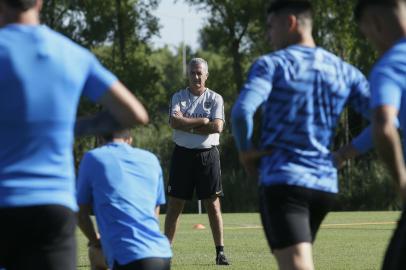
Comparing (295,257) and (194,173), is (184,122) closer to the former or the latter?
(194,173)

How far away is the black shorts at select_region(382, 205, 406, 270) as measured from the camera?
4.96 metres

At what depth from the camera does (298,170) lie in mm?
5918

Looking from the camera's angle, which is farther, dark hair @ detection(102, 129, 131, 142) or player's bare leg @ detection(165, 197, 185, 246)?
player's bare leg @ detection(165, 197, 185, 246)

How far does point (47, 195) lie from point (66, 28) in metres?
41.2

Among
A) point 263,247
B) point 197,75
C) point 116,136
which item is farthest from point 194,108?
point 116,136

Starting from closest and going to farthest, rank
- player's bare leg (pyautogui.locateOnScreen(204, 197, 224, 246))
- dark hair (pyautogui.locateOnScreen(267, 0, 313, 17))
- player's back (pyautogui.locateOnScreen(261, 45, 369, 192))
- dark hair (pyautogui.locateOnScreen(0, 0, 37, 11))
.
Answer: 1. dark hair (pyautogui.locateOnScreen(0, 0, 37, 11))
2. player's back (pyautogui.locateOnScreen(261, 45, 369, 192))
3. dark hair (pyautogui.locateOnScreen(267, 0, 313, 17))
4. player's bare leg (pyautogui.locateOnScreen(204, 197, 224, 246))

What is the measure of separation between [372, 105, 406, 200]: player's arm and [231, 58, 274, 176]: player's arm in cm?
100

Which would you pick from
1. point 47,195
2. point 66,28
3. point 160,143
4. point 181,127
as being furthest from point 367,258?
point 66,28

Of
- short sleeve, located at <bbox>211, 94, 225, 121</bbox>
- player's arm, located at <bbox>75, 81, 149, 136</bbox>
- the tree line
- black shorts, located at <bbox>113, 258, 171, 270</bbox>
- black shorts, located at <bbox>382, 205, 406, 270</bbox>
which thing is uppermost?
player's arm, located at <bbox>75, 81, 149, 136</bbox>

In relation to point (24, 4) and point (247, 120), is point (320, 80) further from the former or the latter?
point (24, 4)

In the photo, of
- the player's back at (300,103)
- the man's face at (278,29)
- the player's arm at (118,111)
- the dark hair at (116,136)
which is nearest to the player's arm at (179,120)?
the dark hair at (116,136)

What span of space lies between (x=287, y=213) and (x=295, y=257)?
0.25 m

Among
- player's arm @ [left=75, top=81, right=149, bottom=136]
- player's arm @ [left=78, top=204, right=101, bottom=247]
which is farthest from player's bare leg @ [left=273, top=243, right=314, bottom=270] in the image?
player's arm @ [left=75, top=81, right=149, bottom=136]

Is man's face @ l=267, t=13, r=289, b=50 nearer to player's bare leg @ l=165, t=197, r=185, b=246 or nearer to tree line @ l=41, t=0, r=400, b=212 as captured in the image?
player's bare leg @ l=165, t=197, r=185, b=246
